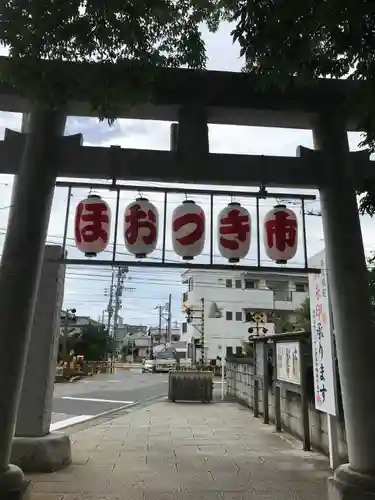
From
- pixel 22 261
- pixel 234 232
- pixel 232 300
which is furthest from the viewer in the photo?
pixel 232 300

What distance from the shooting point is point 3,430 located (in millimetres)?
5078

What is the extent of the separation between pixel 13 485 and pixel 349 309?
419 centimetres

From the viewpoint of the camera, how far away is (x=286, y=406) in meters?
10.7

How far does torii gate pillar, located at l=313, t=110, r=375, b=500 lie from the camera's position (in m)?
5.18

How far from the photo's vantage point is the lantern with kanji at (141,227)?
646cm

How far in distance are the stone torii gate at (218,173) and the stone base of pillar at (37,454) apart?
1.83 metres

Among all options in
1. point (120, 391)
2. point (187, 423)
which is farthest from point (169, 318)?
point (187, 423)

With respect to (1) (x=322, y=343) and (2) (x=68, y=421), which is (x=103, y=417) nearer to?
(2) (x=68, y=421)

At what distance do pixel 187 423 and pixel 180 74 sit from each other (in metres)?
9.06

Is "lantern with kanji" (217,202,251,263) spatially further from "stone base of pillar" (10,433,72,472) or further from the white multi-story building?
the white multi-story building

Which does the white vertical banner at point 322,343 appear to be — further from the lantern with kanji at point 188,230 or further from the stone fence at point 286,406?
the lantern with kanji at point 188,230

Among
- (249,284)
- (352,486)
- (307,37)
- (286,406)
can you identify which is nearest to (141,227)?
(307,37)

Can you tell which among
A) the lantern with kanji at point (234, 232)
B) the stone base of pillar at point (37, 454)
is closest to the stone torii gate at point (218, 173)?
the lantern with kanji at point (234, 232)

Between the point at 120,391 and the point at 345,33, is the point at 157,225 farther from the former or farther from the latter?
the point at 120,391
